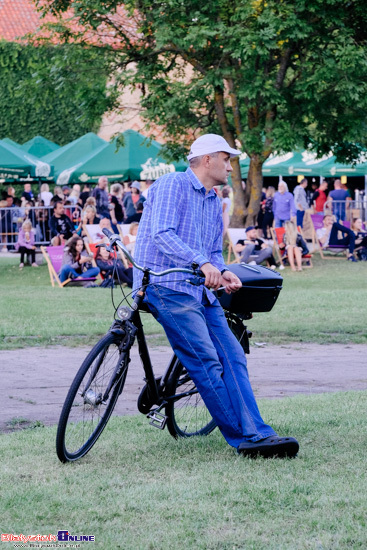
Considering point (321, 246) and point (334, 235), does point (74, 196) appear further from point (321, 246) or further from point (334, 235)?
point (334, 235)

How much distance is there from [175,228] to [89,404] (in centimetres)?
109

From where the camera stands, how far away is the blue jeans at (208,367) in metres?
5.31

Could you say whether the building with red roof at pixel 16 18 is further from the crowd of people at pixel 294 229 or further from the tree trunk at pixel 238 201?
the tree trunk at pixel 238 201

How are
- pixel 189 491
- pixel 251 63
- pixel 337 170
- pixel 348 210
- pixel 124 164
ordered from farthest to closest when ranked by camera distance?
1. pixel 337 170
2. pixel 348 210
3. pixel 124 164
4. pixel 251 63
5. pixel 189 491

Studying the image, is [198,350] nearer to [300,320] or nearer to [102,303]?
[300,320]

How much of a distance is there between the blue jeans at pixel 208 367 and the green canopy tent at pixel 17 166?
67.3ft

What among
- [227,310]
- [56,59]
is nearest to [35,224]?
[56,59]

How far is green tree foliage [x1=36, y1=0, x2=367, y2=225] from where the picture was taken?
805 inches

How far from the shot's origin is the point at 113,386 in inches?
210

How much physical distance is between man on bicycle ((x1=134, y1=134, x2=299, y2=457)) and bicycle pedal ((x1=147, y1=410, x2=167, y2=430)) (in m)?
0.31

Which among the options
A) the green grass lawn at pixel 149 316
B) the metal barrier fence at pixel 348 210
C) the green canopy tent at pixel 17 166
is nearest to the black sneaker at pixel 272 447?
the green grass lawn at pixel 149 316

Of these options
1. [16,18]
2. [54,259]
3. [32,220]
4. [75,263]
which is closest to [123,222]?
[32,220]

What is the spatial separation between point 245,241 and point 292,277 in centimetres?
180

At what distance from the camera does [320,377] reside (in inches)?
332
